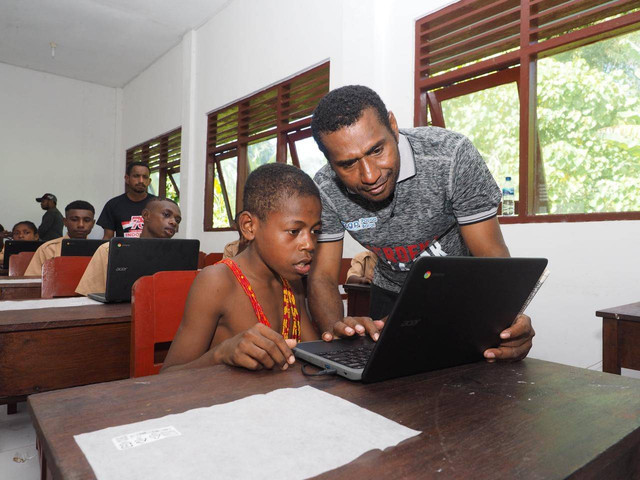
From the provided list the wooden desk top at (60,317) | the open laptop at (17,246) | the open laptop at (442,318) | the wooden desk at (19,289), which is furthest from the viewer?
the open laptop at (17,246)

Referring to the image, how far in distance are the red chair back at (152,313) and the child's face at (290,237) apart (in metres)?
0.27

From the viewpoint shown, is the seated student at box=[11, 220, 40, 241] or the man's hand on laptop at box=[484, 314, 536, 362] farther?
the seated student at box=[11, 220, 40, 241]

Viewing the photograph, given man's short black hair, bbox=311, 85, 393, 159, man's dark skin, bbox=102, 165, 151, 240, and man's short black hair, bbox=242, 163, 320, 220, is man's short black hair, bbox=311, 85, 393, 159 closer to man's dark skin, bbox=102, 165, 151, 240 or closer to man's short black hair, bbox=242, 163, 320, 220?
man's short black hair, bbox=242, 163, 320, 220

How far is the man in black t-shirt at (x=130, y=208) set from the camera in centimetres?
406

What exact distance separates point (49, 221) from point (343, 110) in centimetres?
683

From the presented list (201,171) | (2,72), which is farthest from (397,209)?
(2,72)

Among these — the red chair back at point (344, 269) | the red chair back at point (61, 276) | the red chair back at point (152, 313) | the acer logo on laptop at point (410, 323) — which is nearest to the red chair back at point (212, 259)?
the red chair back at point (344, 269)

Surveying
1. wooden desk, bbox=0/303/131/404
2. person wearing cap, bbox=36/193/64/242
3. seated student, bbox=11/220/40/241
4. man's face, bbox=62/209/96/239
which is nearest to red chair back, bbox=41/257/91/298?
wooden desk, bbox=0/303/131/404

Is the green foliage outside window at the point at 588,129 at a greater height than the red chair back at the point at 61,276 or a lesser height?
greater

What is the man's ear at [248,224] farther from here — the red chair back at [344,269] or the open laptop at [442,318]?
the red chair back at [344,269]

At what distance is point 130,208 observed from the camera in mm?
4176

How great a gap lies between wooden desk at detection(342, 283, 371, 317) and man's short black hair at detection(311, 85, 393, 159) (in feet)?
6.27

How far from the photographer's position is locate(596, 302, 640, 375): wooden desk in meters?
1.57

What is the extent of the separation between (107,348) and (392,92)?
108 inches
